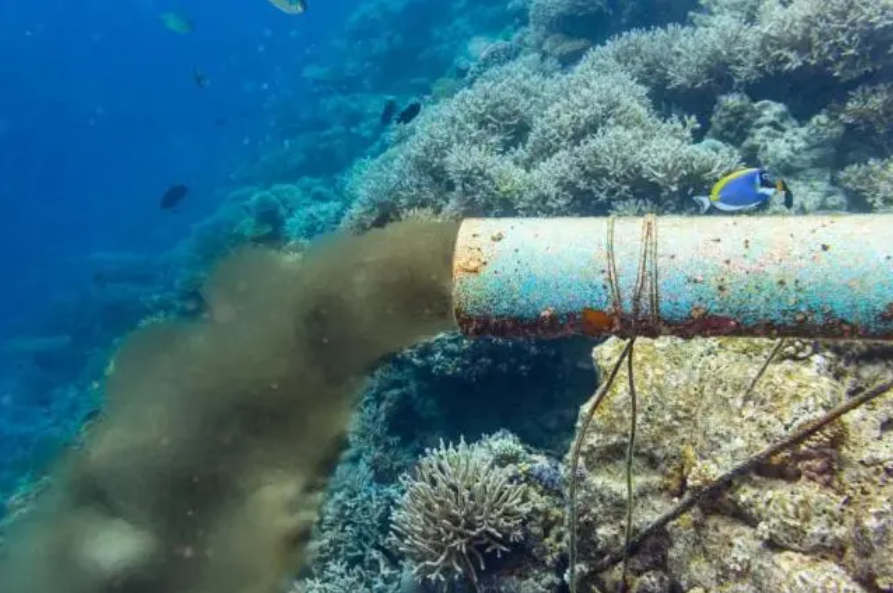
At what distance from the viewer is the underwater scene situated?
2064 millimetres

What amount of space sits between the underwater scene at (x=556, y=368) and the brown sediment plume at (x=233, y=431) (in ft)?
0.05

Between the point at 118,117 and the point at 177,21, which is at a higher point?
the point at 118,117

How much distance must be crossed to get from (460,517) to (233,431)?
143 centimetres

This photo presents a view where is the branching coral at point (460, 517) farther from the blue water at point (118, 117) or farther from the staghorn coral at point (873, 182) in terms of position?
the blue water at point (118, 117)

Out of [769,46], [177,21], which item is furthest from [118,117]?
[769,46]

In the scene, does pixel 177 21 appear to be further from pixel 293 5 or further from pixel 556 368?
pixel 556 368

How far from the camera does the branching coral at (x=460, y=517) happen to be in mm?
3312

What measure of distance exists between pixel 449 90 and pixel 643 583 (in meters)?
11.8

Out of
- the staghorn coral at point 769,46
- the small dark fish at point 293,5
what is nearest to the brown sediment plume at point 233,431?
the staghorn coral at point 769,46

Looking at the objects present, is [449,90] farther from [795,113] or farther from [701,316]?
[701,316]

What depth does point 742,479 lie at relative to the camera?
90.8 inches

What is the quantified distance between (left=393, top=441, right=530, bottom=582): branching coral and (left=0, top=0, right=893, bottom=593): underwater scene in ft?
0.07

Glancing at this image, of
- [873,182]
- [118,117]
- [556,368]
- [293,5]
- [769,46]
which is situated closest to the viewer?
[556,368]

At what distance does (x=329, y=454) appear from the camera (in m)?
3.48
